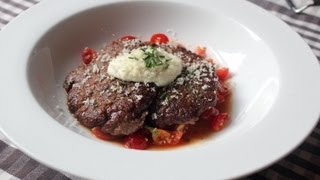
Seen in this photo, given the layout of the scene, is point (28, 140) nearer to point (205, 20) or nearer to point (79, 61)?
point (79, 61)

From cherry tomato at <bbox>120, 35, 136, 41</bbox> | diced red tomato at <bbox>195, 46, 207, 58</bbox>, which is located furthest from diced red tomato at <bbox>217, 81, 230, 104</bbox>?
cherry tomato at <bbox>120, 35, 136, 41</bbox>

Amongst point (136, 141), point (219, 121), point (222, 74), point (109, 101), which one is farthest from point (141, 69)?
point (222, 74)

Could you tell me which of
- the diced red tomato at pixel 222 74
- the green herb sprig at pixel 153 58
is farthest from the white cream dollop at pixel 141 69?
the diced red tomato at pixel 222 74

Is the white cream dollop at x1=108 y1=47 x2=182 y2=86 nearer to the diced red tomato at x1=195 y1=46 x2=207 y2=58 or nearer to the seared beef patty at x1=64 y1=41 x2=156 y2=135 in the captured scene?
the seared beef patty at x1=64 y1=41 x2=156 y2=135

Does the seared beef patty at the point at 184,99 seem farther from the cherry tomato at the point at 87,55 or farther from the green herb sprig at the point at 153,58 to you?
the cherry tomato at the point at 87,55

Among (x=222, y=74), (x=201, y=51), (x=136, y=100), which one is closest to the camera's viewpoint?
(x=136, y=100)

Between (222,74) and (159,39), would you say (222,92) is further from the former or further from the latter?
(159,39)

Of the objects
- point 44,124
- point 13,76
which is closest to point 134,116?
point 44,124
